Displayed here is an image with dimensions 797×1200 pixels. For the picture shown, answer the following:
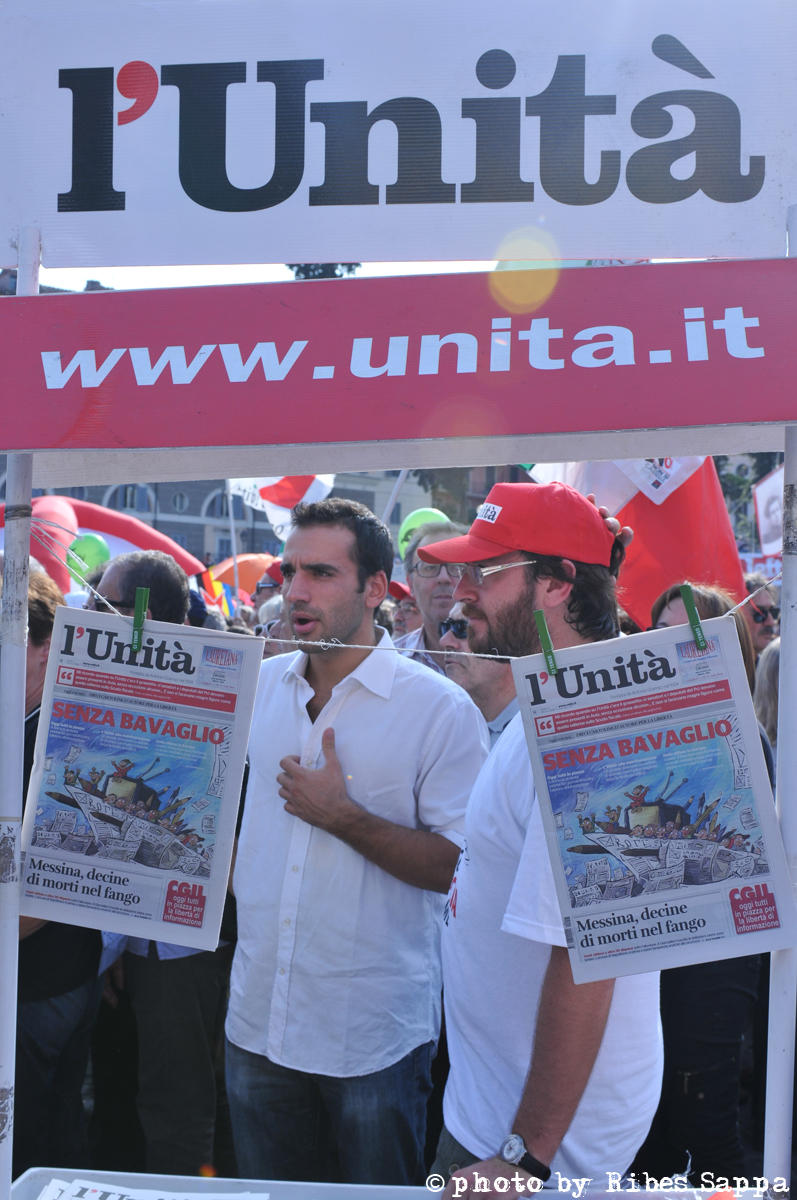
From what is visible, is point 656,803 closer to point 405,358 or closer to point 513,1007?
point 513,1007

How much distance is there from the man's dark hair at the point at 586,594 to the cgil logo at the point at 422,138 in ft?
2.15

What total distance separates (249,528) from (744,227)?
4275cm

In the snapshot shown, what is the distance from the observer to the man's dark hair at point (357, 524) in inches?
106

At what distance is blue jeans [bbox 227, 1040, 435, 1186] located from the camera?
236cm

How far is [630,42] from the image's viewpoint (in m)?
1.69

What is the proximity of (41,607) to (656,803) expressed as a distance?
1.76m

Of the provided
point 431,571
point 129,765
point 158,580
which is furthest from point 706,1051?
point 431,571

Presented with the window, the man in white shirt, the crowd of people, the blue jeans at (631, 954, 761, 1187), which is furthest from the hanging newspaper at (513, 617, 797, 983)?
the window

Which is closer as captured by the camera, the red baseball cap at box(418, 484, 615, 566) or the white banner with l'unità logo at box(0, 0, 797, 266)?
the white banner with l'unità logo at box(0, 0, 797, 266)

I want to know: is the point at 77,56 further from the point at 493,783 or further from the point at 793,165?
the point at 493,783

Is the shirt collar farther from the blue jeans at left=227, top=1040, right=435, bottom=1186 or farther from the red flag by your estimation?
the blue jeans at left=227, top=1040, right=435, bottom=1186

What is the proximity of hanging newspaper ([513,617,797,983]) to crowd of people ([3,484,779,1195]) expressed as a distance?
13cm

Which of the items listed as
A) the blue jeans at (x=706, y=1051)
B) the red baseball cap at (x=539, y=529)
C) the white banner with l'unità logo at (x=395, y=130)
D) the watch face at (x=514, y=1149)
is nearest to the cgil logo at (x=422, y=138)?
the white banner with l'unità logo at (x=395, y=130)

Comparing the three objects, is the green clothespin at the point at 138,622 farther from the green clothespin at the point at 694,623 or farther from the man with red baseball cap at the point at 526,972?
the green clothespin at the point at 694,623
